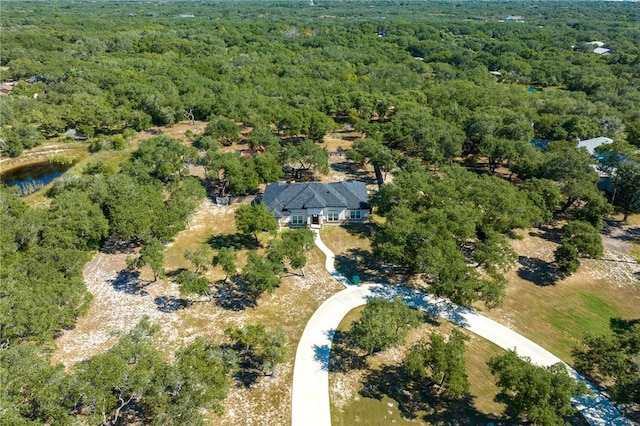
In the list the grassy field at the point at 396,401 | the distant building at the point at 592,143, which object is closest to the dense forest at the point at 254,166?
the distant building at the point at 592,143

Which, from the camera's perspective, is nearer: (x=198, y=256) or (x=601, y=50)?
(x=198, y=256)

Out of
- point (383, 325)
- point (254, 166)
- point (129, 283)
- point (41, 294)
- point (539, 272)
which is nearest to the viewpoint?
point (383, 325)

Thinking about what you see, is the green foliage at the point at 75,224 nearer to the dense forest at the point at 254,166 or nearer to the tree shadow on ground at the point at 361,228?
the dense forest at the point at 254,166

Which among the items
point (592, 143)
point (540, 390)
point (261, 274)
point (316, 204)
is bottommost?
point (540, 390)

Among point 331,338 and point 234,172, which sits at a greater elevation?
point 234,172

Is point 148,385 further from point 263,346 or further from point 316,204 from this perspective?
point 316,204

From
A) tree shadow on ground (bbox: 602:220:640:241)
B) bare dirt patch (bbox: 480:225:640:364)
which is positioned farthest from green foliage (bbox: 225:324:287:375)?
tree shadow on ground (bbox: 602:220:640:241)

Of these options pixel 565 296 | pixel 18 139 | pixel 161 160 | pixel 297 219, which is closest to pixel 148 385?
pixel 297 219

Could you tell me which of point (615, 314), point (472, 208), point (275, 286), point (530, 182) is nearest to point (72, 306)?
point (275, 286)

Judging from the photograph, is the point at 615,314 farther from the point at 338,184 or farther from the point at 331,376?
the point at 338,184
